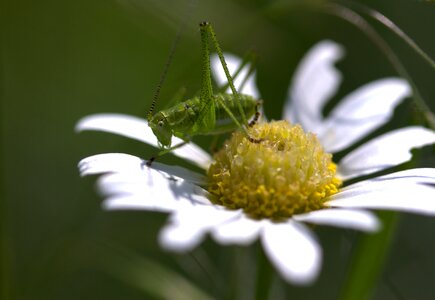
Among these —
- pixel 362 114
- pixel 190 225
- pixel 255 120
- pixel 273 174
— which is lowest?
pixel 190 225

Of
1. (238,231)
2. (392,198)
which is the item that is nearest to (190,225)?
(238,231)

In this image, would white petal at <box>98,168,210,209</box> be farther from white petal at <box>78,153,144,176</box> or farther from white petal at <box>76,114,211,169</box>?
white petal at <box>76,114,211,169</box>

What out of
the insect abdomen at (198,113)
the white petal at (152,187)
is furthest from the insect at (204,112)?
the white petal at (152,187)

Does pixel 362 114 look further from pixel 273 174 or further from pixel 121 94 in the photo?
pixel 121 94

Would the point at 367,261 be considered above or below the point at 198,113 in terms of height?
below

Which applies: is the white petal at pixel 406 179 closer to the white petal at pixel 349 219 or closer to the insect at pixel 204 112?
the white petal at pixel 349 219

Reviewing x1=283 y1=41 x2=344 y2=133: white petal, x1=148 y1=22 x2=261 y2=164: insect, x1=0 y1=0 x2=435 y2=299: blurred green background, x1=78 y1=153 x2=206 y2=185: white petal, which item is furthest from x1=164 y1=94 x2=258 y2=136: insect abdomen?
x1=283 y1=41 x2=344 y2=133: white petal
